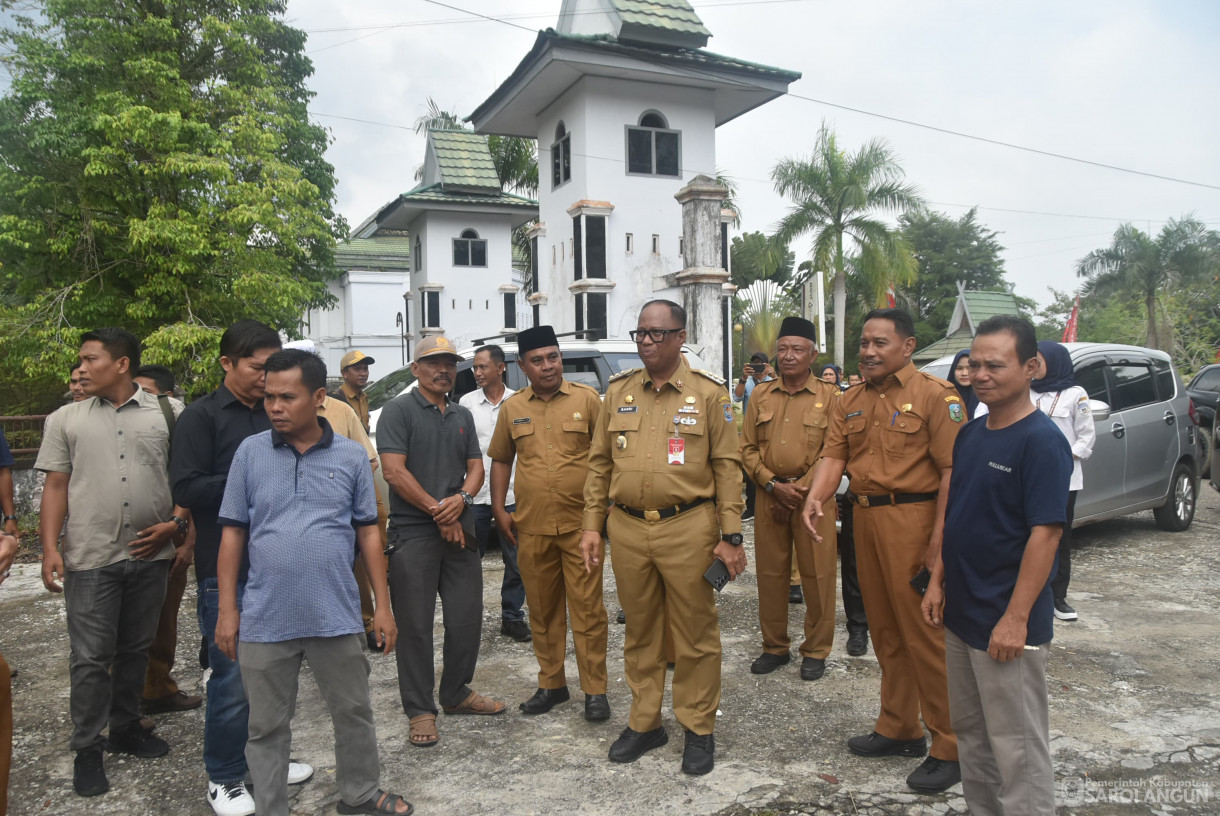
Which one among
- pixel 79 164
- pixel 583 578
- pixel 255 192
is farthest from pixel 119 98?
pixel 583 578

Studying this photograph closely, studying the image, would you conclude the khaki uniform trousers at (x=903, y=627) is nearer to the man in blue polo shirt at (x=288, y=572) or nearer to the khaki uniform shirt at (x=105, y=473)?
the man in blue polo shirt at (x=288, y=572)

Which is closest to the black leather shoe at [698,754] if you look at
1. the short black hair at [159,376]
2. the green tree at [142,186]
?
the short black hair at [159,376]

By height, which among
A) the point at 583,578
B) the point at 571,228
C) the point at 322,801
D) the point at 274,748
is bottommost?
the point at 322,801

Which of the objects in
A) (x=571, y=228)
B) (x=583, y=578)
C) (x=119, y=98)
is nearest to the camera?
(x=583, y=578)

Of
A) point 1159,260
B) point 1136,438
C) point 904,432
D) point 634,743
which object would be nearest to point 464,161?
point 1136,438

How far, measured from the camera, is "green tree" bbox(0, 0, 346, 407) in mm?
13375

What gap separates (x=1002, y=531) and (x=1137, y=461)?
6.13m

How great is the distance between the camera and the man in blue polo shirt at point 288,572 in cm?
316

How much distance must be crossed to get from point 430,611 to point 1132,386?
22.7 feet

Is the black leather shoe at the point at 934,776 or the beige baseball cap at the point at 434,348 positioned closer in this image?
the black leather shoe at the point at 934,776

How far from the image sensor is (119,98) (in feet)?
44.5

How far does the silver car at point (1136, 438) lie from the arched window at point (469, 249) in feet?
62.7

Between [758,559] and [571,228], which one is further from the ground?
[571,228]

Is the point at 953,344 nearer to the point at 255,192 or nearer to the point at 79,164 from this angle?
the point at 255,192
